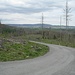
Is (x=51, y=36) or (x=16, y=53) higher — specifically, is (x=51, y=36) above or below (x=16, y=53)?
below

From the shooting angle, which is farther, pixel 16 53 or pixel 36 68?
pixel 16 53

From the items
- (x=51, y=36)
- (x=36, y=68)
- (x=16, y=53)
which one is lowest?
(x=51, y=36)

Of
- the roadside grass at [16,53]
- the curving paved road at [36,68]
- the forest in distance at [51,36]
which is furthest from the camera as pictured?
the forest in distance at [51,36]

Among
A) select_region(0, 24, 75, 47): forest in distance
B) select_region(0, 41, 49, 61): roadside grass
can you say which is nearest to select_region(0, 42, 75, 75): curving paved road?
select_region(0, 41, 49, 61): roadside grass

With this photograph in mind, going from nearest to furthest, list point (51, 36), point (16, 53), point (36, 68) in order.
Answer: point (36, 68), point (16, 53), point (51, 36)

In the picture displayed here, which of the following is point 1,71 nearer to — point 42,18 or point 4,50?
point 4,50

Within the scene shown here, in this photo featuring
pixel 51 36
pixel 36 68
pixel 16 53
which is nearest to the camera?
pixel 36 68

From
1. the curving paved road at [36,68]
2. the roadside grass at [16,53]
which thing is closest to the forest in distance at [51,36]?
the roadside grass at [16,53]

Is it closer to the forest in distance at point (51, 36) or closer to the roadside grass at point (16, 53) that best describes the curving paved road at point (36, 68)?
the roadside grass at point (16, 53)

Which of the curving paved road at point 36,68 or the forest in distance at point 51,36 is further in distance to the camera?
the forest in distance at point 51,36

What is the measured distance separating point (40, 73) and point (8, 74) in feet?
5.62

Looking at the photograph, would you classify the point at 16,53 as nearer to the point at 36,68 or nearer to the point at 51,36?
the point at 36,68

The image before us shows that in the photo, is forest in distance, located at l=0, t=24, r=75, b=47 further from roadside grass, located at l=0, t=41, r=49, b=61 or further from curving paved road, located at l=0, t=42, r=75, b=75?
curving paved road, located at l=0, t=42, r=75, b=75

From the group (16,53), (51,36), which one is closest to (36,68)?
(16,53)
